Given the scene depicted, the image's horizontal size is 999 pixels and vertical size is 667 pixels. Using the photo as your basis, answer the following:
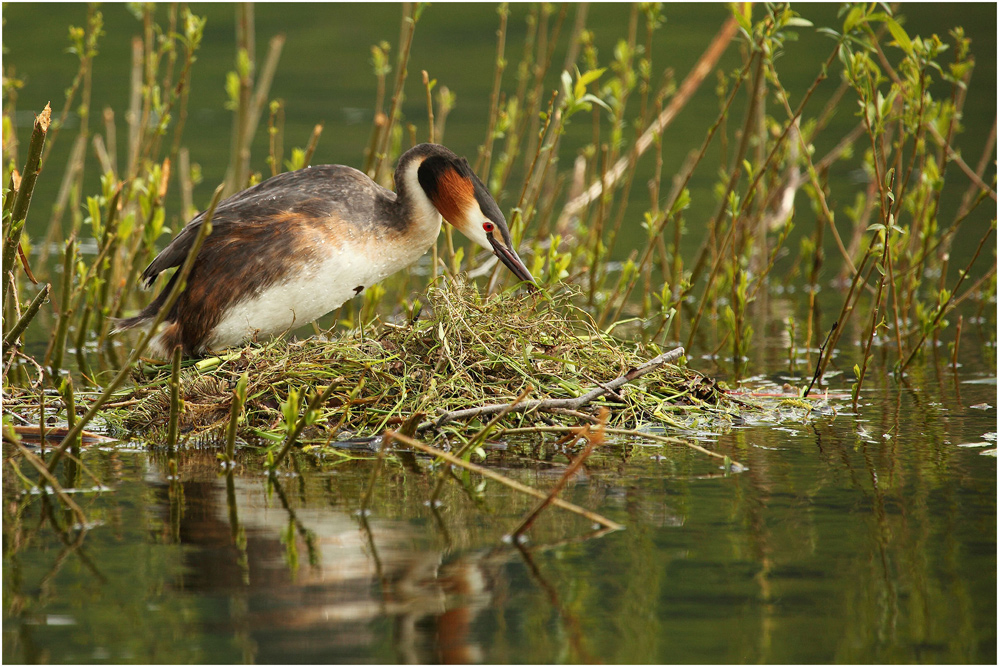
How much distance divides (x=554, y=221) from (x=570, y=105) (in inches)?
217

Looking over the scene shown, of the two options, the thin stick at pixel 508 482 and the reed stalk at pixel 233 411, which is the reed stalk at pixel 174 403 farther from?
the thin stick at pixel 508 482

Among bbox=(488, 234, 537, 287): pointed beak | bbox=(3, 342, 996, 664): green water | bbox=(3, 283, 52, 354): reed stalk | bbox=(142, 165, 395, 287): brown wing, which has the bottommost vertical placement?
bbox=(3, 342, 996, 664): green water

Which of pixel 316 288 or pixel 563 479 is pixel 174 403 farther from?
pixel 563 479

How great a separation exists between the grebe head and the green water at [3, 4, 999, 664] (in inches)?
42.0

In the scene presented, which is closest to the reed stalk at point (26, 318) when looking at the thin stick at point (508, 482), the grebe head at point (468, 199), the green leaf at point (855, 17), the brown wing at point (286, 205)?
the brown wing at point (286, 205)

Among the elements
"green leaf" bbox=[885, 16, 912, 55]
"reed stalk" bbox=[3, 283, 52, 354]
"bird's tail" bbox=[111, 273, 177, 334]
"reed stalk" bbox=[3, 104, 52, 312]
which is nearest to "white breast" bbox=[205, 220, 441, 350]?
"bird's tail" bbox=[111, 273, 177, 334]

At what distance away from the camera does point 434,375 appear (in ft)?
16.3

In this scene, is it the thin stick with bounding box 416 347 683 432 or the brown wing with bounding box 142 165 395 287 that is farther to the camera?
the brown wing with bounding box 142 165 395 287

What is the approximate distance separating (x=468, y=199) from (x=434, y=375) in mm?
887

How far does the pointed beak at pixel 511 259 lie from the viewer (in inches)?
210

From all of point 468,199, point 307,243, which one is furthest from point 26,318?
point 468,199

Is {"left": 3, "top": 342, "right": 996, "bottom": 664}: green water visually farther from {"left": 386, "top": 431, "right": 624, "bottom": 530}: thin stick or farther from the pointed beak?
the pointed beak

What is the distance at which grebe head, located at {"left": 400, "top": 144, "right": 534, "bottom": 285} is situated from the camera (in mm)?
5348

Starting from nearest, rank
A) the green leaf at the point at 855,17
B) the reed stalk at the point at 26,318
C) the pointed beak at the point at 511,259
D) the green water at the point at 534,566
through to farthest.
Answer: the green water at the point at 534,566
the reed stalk at the point at 26,318
the green leaf at the point at 855,17
the pointed beak at the point at 511,259
